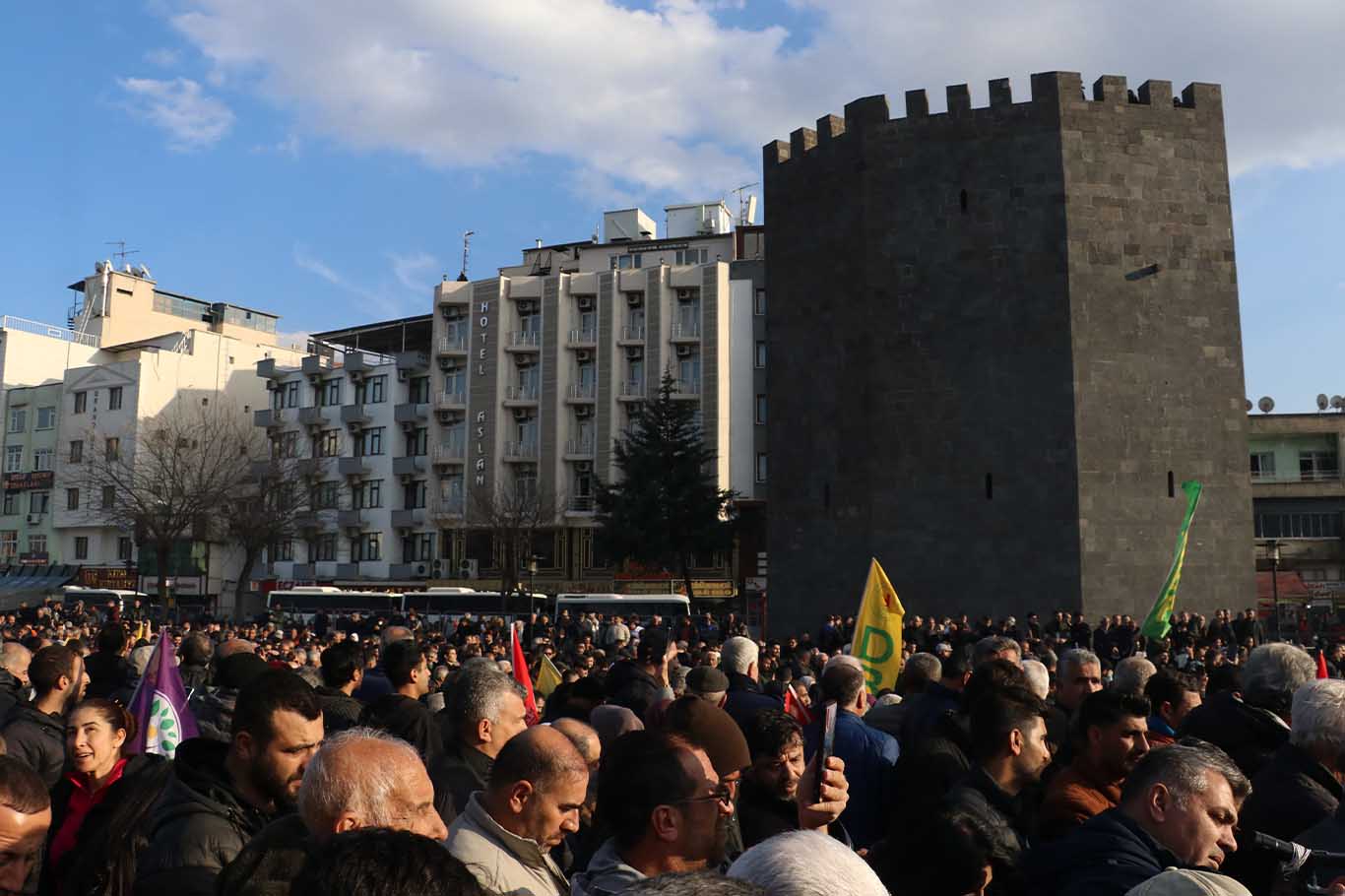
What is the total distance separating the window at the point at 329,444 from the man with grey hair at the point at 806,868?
60.7 metres

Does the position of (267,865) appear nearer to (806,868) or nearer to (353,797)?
(353,797)

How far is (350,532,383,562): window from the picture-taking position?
5922cm

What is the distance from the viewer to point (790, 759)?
479 cm

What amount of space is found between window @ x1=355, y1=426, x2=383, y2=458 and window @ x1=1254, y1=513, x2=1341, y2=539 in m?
39.8

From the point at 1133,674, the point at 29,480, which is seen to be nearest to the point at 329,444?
the point at 29,480

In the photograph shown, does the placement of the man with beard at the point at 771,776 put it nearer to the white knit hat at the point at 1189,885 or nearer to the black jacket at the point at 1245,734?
the black jacket at the point at 1245,734

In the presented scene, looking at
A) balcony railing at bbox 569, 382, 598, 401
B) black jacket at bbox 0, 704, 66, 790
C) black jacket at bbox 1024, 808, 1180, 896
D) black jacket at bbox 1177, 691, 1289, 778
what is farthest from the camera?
balcony railing at bbox 569, 382, 598, 401

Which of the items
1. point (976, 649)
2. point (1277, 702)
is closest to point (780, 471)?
point (976, 649)

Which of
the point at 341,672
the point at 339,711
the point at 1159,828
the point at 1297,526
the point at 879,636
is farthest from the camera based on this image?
the point at 1297,526

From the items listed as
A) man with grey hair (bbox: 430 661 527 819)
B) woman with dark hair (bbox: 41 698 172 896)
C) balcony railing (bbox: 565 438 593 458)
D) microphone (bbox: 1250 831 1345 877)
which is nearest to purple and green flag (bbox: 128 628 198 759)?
woman with dark hair (bbox: 41 698 172 896)

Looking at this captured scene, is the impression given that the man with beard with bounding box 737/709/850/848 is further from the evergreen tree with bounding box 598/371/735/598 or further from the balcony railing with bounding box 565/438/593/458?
the balcony railing with bounding box 565/438/593/458

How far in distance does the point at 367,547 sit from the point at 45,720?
55027 mm

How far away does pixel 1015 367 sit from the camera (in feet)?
84.4

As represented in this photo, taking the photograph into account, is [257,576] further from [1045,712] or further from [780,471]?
[1045,712]
